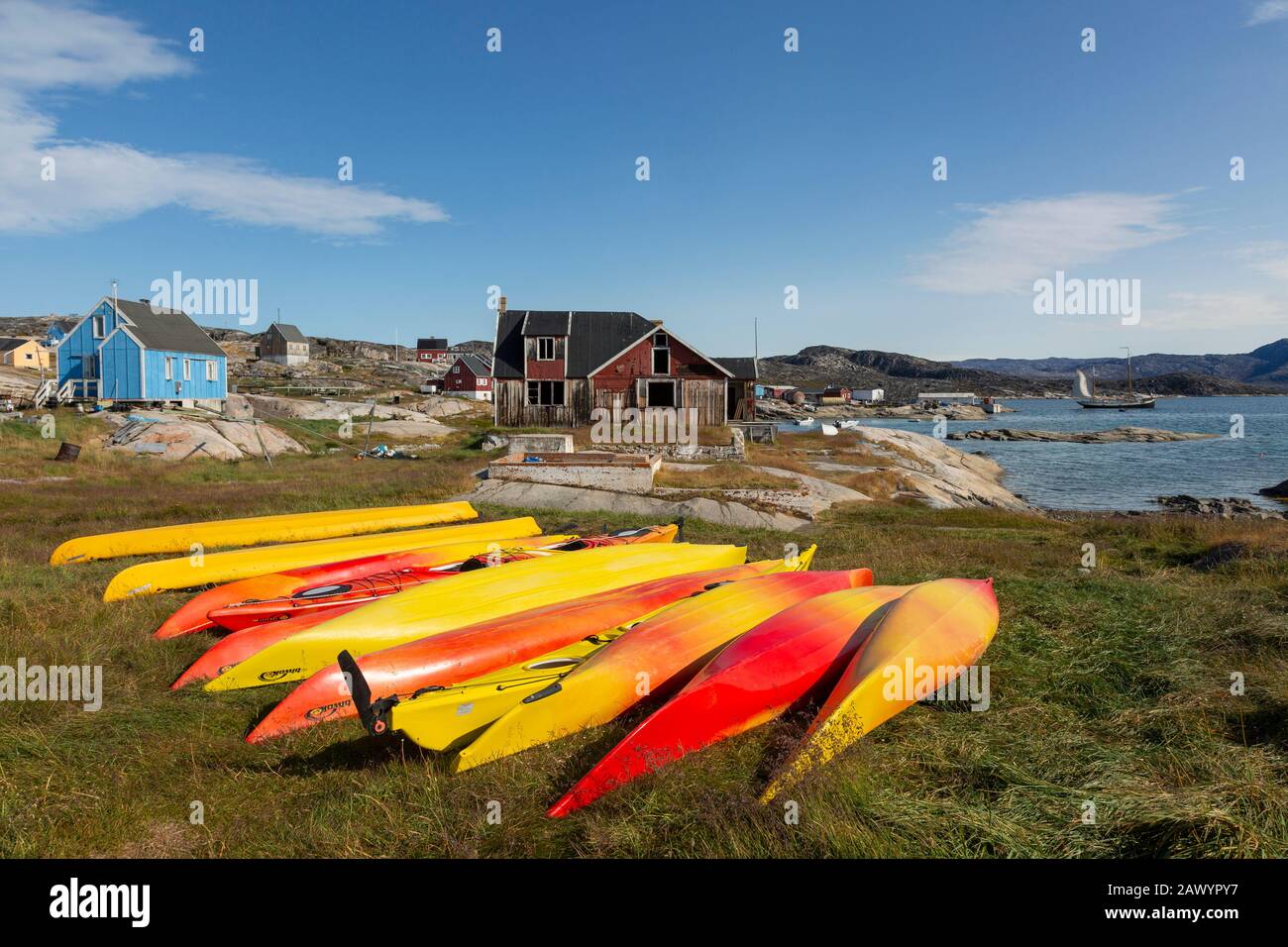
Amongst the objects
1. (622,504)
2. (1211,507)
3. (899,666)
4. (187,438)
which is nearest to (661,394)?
(622,504)

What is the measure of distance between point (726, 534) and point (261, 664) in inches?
399

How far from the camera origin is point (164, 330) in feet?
120

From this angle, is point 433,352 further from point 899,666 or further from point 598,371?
point 899,666

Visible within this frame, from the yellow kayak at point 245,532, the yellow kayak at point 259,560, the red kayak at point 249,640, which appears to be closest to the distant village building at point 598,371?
the yellow kayak at point 245,532

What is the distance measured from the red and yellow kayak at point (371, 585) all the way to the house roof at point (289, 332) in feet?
325

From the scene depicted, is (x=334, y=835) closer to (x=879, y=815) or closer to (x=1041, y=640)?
(x=879, y=815)

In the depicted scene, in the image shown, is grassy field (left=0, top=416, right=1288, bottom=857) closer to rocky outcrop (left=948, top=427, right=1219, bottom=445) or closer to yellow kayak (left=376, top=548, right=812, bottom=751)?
yellow kayak (left=376, top=548, right=812, bottom=751)

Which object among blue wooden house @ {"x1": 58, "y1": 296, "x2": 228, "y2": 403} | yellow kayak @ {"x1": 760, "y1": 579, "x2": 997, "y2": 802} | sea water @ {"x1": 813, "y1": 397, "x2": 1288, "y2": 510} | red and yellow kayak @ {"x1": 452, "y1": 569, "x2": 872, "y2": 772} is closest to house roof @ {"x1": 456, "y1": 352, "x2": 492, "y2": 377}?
Result: blue wooden house @ {"x1": 58, "y1": 296, "x2": 228, "y2": 403}

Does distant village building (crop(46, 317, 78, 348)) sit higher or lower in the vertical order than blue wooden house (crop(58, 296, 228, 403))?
higher

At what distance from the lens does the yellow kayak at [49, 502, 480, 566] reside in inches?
479

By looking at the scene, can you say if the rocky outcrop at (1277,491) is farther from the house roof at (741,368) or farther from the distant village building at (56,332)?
the distant village building at (56,332)

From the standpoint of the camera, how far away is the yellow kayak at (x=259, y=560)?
1009 cm

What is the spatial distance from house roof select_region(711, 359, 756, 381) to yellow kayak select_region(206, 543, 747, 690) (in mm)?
26697
